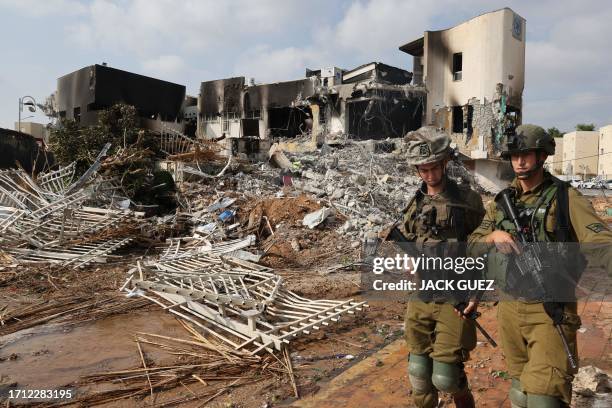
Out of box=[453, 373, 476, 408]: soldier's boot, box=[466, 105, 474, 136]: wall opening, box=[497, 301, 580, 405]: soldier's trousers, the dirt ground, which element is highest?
box=[466, 105, 474, 136]: wall opening

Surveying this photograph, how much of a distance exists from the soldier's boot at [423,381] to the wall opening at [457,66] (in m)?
20.5

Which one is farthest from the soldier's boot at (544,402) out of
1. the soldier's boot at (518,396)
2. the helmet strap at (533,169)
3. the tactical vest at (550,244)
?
the helmet strap at (533,169)

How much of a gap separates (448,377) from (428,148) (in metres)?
1.23

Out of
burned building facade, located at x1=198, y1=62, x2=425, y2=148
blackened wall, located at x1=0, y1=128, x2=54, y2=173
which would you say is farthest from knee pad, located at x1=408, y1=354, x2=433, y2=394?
burned building facade, located at x1=198, y1=62, x2=425, y2=148

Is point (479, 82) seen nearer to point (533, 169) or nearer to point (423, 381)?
point (533, 169)

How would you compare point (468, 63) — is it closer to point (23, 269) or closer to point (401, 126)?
point (401, 126)

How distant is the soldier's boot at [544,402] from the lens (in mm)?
1876

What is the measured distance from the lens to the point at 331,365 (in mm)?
3721

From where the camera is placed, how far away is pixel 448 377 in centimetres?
234

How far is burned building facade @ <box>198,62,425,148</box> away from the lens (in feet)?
69.6

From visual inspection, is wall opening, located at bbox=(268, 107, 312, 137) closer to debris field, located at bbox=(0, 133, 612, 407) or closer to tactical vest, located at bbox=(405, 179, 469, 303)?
debris field, located at bbox=(0, 133, 612, 407)

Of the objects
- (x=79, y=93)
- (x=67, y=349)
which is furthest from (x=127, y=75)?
(x=67, y=349)

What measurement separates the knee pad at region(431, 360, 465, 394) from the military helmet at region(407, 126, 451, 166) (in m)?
1.10

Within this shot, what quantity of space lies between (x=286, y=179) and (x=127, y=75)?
49.2 feet
